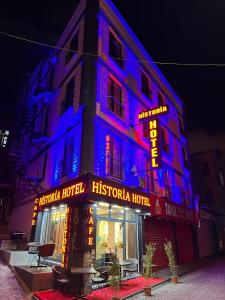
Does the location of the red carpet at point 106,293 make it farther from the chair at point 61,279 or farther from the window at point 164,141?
the window at point 164,141

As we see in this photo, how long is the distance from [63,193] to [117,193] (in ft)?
8.40

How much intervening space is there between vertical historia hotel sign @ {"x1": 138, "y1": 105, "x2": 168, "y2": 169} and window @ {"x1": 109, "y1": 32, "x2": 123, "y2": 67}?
409 centimetres

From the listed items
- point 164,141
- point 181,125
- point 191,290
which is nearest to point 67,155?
point 191,290

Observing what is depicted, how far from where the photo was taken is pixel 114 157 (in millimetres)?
12578

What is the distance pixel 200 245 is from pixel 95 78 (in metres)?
20.9

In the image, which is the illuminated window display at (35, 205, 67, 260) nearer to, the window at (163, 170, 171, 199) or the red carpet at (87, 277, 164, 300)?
the red carpet at (87, 277, 164, 300)

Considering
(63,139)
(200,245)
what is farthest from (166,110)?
(200,245)

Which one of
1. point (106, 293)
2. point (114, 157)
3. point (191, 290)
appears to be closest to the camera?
point (106, 293)

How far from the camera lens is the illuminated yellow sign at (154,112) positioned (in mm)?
14270

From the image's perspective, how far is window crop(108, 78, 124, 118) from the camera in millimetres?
13602

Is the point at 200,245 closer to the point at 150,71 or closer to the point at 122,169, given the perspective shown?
the point at 122,169

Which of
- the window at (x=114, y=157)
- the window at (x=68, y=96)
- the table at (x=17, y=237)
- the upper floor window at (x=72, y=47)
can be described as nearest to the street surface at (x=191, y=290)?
the window at (x=114, y=157)

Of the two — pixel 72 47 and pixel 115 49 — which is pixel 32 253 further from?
pixel 115 49

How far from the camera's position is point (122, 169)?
41.8ft
